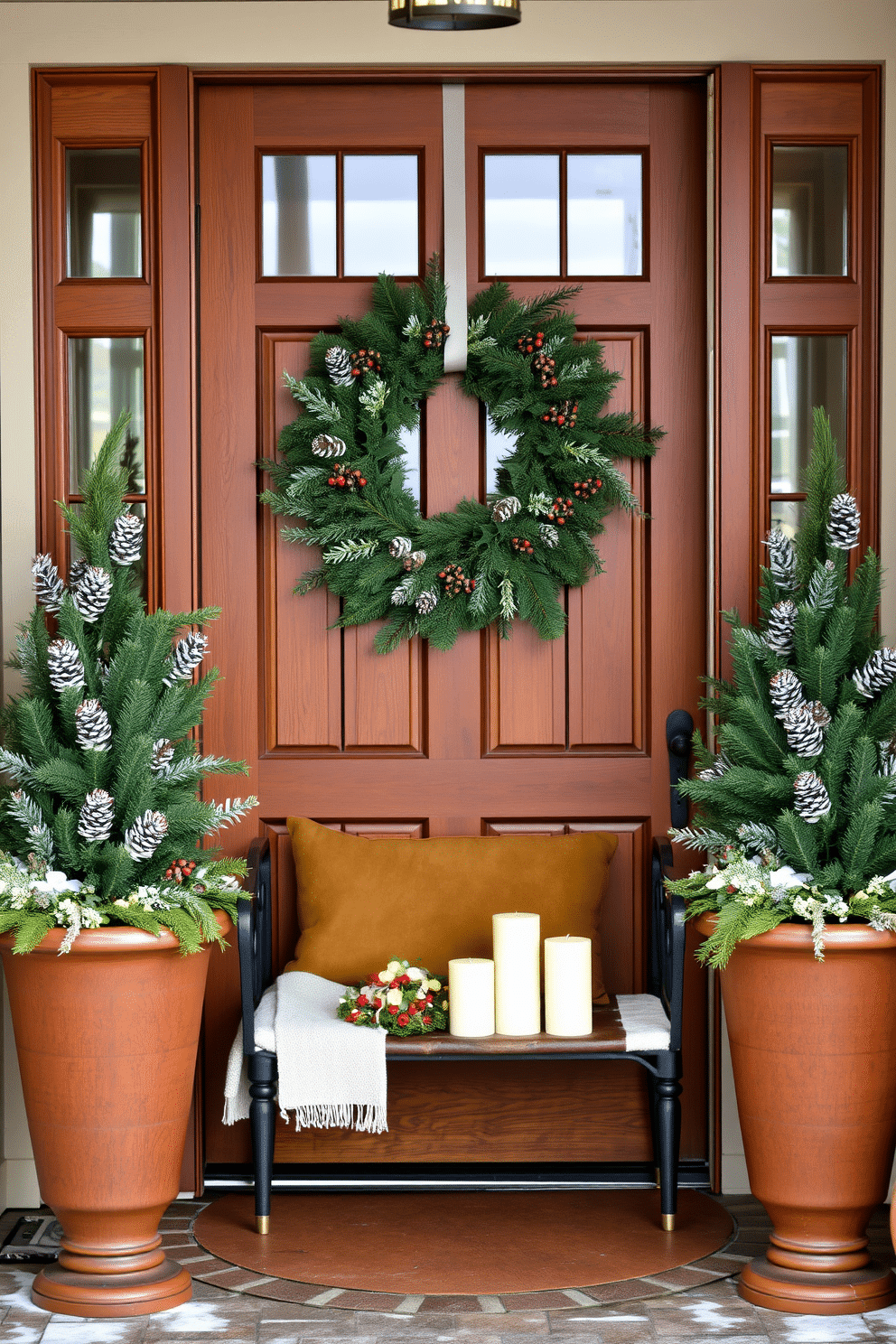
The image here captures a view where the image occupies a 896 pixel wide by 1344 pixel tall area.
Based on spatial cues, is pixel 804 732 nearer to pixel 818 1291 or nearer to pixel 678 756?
pixel 678 756

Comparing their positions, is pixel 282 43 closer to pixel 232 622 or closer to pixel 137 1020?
pixel 232 622

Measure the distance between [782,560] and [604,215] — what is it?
103 centimetres

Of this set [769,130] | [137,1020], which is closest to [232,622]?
[137,1020]

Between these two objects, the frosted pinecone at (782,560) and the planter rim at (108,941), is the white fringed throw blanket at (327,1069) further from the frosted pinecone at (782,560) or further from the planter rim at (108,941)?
the frosted pinecone at (782,560)

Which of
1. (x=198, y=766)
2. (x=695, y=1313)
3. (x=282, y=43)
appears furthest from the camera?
(x=282, y=43)

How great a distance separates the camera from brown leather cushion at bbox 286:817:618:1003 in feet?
10.3

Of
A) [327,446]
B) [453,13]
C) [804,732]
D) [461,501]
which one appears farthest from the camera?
[461,501]

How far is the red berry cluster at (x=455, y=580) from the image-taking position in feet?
10.4

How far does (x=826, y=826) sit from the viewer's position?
265cm

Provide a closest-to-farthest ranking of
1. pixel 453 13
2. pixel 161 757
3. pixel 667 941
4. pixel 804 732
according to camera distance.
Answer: pixel 453 13
pixel 804 732
pixel 161 757
pixel 667 941

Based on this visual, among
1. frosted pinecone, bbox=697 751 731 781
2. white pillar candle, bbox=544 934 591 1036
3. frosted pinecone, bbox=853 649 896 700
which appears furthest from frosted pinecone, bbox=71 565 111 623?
frosted pinecone, bbox=853 649 896 700

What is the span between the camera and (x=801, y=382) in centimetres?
325

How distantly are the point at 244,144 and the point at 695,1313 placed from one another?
2722 mm

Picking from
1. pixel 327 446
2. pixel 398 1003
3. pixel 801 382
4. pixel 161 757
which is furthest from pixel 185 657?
pixel 801 382
